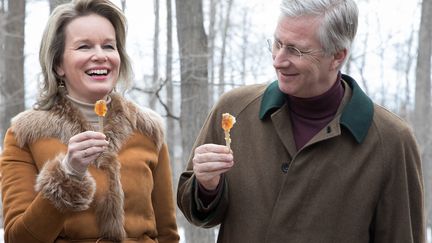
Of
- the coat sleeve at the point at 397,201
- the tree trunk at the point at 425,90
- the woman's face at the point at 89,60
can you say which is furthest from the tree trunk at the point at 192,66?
the tree trunk at the point at 425,90

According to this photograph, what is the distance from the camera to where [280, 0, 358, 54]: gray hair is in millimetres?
2736

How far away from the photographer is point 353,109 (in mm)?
2834

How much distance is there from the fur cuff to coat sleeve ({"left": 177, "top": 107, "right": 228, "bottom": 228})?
0.39 meters

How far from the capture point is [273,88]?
2969 millimetres

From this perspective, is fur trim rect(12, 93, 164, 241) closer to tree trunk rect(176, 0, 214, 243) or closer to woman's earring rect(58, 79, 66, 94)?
woman's earring rect(58, 79, 66, 94)

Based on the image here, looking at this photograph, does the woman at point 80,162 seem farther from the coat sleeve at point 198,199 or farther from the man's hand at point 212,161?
the man's hand at point 212,161

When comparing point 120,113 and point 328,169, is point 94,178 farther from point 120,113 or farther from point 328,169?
point 328,169

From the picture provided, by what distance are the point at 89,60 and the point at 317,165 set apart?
3.51ft

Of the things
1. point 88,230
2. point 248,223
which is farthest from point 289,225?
point 88,230

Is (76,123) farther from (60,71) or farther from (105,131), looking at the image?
(60,71)

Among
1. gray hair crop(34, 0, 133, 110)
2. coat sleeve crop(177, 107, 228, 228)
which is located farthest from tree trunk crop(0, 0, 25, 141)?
coat sleeve crop(177, 107, 228, 228)

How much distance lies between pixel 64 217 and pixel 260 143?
0.86 meters

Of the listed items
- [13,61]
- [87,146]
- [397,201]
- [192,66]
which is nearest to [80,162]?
[87,146]

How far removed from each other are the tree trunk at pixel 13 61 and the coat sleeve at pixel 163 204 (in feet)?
27.6
